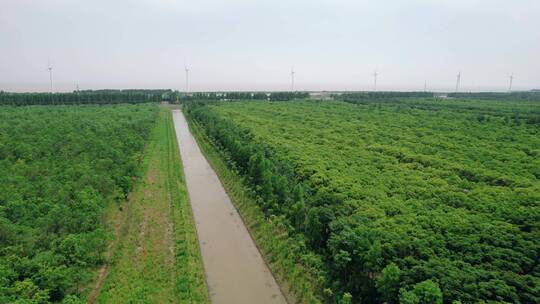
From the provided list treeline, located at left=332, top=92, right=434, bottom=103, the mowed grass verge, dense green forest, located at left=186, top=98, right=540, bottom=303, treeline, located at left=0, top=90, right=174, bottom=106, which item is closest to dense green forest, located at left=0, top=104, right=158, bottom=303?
the mowed grass verge

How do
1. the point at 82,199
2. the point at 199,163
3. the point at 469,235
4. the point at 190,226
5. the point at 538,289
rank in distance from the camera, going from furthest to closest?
the point at 199,163, the point at 190,226, the point at 82,199, the point at 469,235, the point at 538,289

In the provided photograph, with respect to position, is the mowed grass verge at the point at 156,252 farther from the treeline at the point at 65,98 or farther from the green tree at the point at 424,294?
the treeline at the point at 65,98

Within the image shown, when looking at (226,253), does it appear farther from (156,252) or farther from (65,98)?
(65,98)

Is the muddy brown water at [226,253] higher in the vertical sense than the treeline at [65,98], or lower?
lower

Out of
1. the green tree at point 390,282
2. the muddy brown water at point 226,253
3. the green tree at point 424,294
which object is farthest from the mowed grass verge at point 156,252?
the green tree at point 424,294

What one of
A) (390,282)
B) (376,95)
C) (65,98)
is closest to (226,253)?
(390,282)

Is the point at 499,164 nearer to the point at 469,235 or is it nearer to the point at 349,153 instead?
the point at 349,153

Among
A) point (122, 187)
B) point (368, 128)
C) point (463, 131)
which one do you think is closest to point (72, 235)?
point (122, 187)
